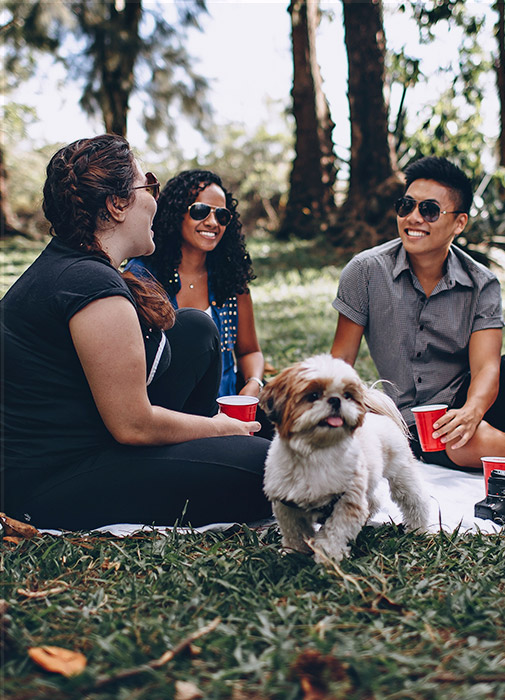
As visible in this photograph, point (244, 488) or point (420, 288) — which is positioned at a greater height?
point (420, 288)

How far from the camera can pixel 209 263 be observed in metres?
4.31

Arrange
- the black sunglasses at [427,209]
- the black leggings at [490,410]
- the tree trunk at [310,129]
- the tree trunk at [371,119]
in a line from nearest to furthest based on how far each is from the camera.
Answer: the black sunglasses at [427,209] < the black leggings at [490,410] < the tree trunk at [371,119] < the tree trunk at [310,129]

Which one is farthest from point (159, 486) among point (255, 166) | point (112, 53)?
point (255, 166)

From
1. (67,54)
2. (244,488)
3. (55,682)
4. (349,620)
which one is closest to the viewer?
(55,682)

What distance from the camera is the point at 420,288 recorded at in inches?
155

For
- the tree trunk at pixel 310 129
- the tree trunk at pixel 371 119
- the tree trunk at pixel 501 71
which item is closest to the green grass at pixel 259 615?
the tree trunk at pixel 371 119

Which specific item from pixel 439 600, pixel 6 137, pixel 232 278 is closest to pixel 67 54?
pixel 6 137

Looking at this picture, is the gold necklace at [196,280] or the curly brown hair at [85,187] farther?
the gold necklace at [196,280]

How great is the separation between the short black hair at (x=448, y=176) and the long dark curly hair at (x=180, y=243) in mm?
1220

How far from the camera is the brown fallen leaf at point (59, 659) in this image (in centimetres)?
179

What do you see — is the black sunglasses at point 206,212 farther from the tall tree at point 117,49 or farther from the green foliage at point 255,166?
the green foliage at point 255,166

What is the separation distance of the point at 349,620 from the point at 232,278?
252 centimetres

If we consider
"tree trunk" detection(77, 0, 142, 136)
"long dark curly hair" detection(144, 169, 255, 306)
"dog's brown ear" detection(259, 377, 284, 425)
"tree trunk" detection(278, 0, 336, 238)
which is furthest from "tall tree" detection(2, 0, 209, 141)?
"dog's brown ear" detection(259, 377, 284, 425)

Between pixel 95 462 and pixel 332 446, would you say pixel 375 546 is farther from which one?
pixel 95 462
